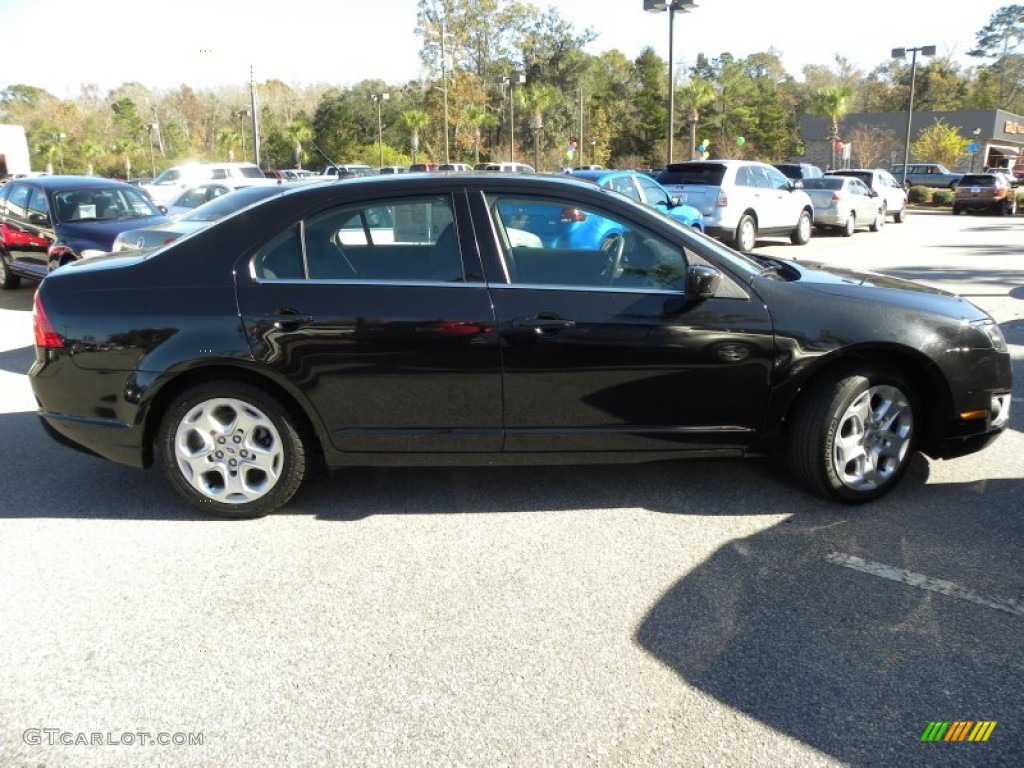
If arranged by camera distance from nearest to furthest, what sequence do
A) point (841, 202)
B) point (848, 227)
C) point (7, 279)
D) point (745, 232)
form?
point (7, 279) < point (745, 232) < point (841, 202) < point (848, 227)

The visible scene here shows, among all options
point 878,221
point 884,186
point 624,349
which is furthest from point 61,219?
point 884,186

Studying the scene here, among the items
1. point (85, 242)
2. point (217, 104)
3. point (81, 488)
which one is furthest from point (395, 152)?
point (81, 488)

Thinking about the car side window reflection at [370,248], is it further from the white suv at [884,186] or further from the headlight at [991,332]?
the white suv at [884,186]

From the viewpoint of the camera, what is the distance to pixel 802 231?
1745cm

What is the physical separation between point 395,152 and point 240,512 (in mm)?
60603

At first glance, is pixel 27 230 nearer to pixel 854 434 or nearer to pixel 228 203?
pixel 228 203

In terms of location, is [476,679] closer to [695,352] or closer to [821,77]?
[695,352]

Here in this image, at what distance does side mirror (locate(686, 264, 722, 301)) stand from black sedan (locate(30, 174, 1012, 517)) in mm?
12

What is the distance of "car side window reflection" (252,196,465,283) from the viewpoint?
393 centimetres

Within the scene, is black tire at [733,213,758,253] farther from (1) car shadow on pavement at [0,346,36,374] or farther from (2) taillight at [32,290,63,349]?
(2) taillight at [32,290,63,349]

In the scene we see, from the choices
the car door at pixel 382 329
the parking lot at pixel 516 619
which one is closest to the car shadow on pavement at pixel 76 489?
the parking lot at pixel 516 619

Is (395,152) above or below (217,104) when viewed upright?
below

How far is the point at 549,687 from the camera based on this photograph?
8.98 ft

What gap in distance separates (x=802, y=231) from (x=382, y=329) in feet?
50.8
